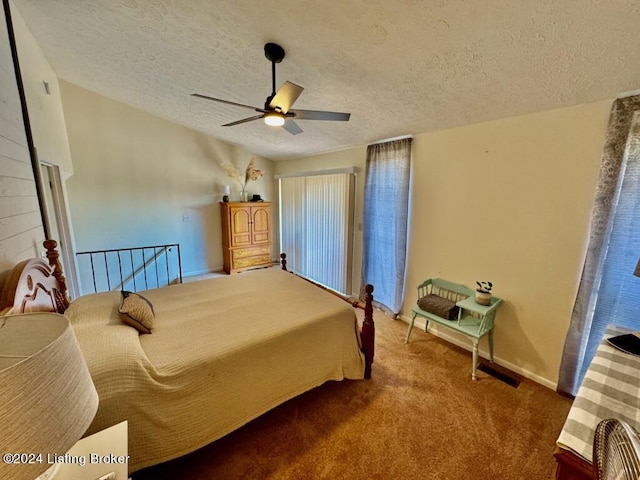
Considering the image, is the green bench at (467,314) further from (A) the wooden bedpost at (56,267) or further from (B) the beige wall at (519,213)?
(A) the wooden bedpost at (56,267)

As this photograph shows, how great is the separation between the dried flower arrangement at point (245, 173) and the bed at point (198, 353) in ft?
9.71

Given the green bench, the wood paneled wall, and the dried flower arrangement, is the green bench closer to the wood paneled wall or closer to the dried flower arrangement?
the wood paneled wall

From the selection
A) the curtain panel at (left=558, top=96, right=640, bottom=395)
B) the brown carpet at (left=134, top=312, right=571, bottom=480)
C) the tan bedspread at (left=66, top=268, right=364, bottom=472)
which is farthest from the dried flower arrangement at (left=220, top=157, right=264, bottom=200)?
the curtain panel at (left=558, top=96, right=640, bottom=395)

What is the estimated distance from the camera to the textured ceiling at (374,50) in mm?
1275

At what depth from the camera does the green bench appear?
2246 mm

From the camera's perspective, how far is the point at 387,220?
3264 mm

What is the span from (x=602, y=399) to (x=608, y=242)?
4.04ft

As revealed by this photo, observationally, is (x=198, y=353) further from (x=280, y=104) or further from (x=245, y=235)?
(x=245, y=235)

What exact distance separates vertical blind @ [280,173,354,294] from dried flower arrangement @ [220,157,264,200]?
0.56 metres

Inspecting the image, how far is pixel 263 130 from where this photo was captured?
365cm

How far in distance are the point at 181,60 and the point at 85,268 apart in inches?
129

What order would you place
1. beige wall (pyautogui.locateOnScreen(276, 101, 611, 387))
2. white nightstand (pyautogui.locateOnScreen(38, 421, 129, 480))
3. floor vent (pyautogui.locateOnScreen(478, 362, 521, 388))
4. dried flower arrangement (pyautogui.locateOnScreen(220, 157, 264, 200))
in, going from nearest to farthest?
1. white nightstand (pyautogui.locateOnScreen(38, 421, 129, 480))
2. beige wall (pyautogui.locateOnScreen(276, 101, 611, 387))
3. floor vent (pyautogui.locateOnScreen(478, 362, 521, 388))
4. dried flower arrangement (pyautogui.locateOnScreen(220, 157, 264, 200))

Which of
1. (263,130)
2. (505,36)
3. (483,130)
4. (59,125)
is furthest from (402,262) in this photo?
(59,125)

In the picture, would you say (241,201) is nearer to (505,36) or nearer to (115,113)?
(115,113)
